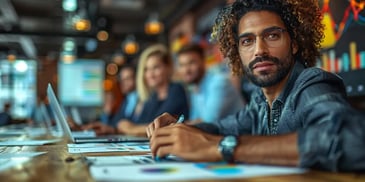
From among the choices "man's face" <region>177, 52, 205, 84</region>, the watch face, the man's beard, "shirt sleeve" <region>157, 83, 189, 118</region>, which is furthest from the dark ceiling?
the watch face

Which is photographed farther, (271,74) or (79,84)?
(79,84)

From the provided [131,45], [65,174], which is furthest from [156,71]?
[131,45]

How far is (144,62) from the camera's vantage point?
3.86 meters

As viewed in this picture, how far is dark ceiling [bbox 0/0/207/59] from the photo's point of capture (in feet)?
27.0

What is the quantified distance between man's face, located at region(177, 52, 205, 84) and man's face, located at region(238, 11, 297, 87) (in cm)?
217

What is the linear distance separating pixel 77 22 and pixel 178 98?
4.68 metres

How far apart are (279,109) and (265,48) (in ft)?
0.76

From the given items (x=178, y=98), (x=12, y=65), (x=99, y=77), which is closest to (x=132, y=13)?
(x=12, y=65)

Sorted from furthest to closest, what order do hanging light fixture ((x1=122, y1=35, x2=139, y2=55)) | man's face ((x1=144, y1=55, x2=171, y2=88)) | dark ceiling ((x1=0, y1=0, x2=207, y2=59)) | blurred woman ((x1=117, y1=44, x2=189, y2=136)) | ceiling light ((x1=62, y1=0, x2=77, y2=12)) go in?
hanging light fixture ((x1=122, y1=35, x2=139, y2=55)) < dark ceiling ((x1=0, y1=0, x2=207, y2=59)) < ceiling light ((x1=62, y1=0, x2=77, y2=12)) < man's face ((x1=144, y1=55, x2=171, y2=88)) < blurred woman ((x1=117, y1=44, x2=189, y2=136))

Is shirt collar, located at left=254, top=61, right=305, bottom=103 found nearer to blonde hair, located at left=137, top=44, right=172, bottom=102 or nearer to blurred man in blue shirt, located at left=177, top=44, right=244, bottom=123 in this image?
blurred man in blue shirt, located at left=177, top=44, right=244, bottom=123

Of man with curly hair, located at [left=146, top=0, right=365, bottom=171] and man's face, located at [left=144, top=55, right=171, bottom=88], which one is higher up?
man's face, located at [left=144, top=55, right=171, bottom=88]

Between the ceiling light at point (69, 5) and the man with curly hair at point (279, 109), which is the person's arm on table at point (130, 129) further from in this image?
the ceiling light at point (69, 5)

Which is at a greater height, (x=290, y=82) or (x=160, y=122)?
(x=290, y=82)

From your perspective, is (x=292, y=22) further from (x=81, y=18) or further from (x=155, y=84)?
(x=81, y=18)
